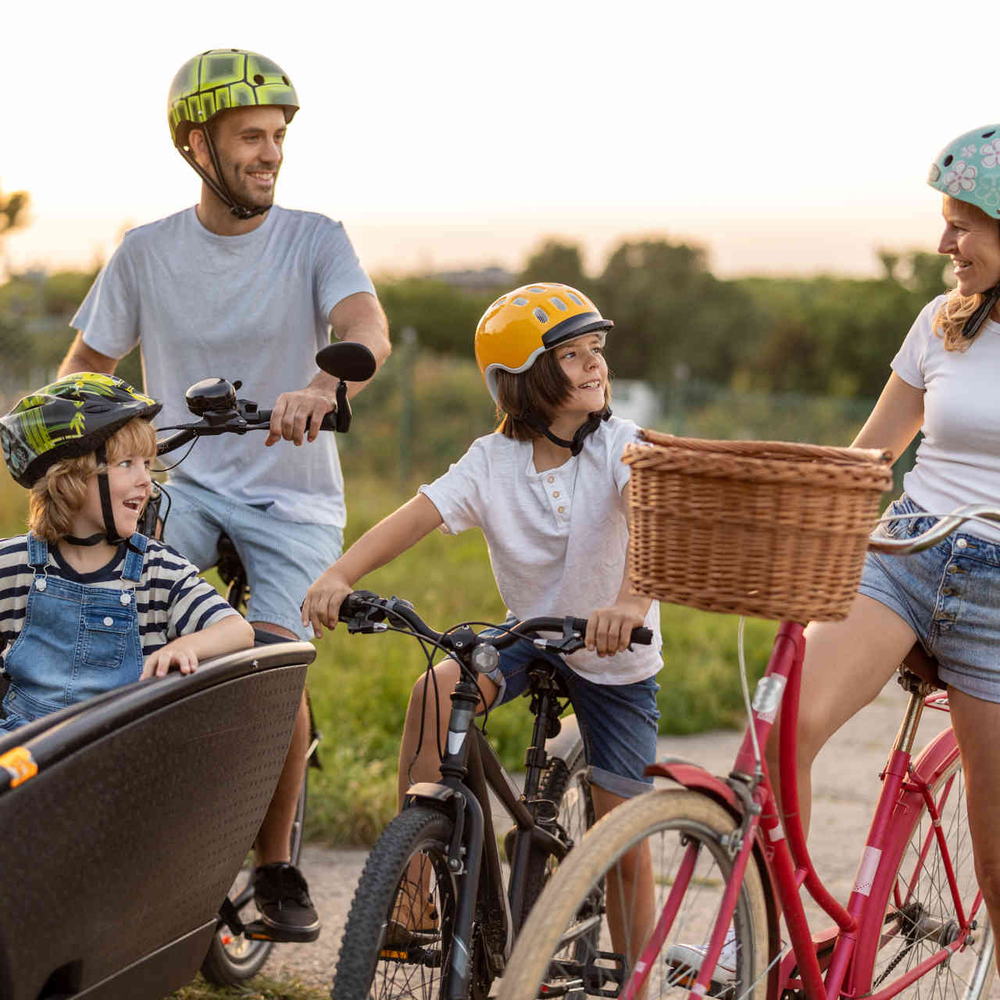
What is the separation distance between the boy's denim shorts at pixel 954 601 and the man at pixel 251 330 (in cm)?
136

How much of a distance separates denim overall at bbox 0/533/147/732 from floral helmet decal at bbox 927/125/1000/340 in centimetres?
187

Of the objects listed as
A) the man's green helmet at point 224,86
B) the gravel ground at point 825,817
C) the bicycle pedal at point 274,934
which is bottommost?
the gravel ground at point 825,817

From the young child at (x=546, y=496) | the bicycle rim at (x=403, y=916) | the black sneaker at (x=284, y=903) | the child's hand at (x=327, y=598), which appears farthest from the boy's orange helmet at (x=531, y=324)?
the black sneaker at (x=284, y=903)

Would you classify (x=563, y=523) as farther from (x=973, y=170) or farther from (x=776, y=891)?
(x=973, y=170)

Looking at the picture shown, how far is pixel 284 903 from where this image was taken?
347 cm

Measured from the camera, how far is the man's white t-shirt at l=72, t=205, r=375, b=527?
11.8 ft

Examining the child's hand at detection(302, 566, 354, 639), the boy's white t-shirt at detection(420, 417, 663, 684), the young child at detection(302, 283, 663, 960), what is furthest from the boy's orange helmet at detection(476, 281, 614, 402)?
the child's hand at detection(302, 566, 354, 639)

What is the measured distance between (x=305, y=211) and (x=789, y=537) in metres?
1.99

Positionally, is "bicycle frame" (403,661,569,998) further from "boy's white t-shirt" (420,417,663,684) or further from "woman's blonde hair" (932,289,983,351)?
"woman's blonde hair" (932,289,983,351)

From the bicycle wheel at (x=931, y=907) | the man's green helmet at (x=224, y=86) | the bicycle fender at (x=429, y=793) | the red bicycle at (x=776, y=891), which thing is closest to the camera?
the red bicycle at (x=776, y=891)

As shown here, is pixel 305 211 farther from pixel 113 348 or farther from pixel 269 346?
pixel 113 348

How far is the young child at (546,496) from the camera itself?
3.01m

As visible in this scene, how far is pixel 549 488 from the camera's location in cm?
304

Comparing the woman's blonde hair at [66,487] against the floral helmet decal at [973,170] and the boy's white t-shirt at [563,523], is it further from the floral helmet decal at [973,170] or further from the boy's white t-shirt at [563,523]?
the floral helmet decal at [973,170]
